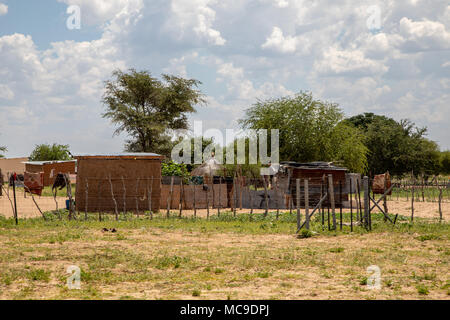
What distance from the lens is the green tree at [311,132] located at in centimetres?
3659

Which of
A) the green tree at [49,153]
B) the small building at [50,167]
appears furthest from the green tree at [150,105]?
the green tree at [49,153]

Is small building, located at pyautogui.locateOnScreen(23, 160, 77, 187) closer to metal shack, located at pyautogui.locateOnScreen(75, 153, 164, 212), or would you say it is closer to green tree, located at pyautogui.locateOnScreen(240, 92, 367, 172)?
green tree, located at pyautogui.locateOnScreen(240, 92, 367, 172)

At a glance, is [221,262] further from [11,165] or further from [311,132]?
[11,165]

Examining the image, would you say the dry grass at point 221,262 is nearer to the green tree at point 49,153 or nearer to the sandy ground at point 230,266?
the sandy ground at point 230,266

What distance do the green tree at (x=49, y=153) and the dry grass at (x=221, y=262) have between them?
5880 cm

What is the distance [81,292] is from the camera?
748cm

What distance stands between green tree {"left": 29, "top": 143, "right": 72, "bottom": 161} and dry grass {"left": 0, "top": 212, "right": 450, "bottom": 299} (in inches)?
2315

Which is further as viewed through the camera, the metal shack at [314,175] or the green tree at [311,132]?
the green tree at [311,132]

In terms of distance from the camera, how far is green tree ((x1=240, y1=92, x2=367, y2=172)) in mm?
36594

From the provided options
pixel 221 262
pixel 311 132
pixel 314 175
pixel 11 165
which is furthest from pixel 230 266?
pixel 11 165

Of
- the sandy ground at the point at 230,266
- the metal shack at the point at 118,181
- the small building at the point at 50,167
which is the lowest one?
the sandy ground at the point at 230,266

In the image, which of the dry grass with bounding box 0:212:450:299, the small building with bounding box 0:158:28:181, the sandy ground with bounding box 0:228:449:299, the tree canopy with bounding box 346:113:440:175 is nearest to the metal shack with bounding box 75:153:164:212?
the dry grass with bounding box 0:212:450:299

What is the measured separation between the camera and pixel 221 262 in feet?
32.2

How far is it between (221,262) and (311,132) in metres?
27.9
